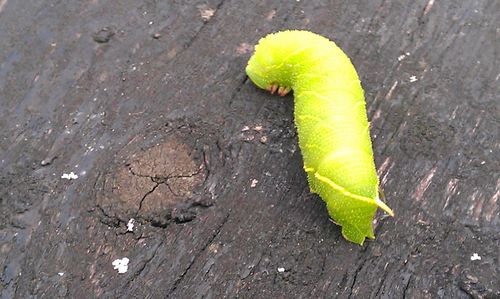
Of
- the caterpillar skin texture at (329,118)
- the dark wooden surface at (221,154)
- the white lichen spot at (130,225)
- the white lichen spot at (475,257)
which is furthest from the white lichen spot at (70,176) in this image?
the white lichen spot at (475,257)

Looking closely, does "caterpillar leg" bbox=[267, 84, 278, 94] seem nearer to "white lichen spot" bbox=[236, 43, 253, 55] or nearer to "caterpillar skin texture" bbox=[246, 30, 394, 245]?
"caterpillar skin texture" bbox=[246, 30, 394, 245]

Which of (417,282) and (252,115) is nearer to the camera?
(417,282)

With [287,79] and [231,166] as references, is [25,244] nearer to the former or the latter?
[231,166]

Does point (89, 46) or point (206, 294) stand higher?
point (89, 46)

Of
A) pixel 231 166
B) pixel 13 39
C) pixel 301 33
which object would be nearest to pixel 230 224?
pixel 231 166

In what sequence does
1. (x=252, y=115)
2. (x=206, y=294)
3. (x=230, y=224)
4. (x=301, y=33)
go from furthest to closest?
(x=301, y=33) < (x=252, y=115) < (x=230, y=224) < (x=206, y=294)

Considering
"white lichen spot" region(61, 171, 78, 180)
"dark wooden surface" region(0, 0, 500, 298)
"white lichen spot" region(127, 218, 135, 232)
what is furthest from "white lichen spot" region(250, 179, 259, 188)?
"white lichen spot" region(61, 171, 78, 180)
